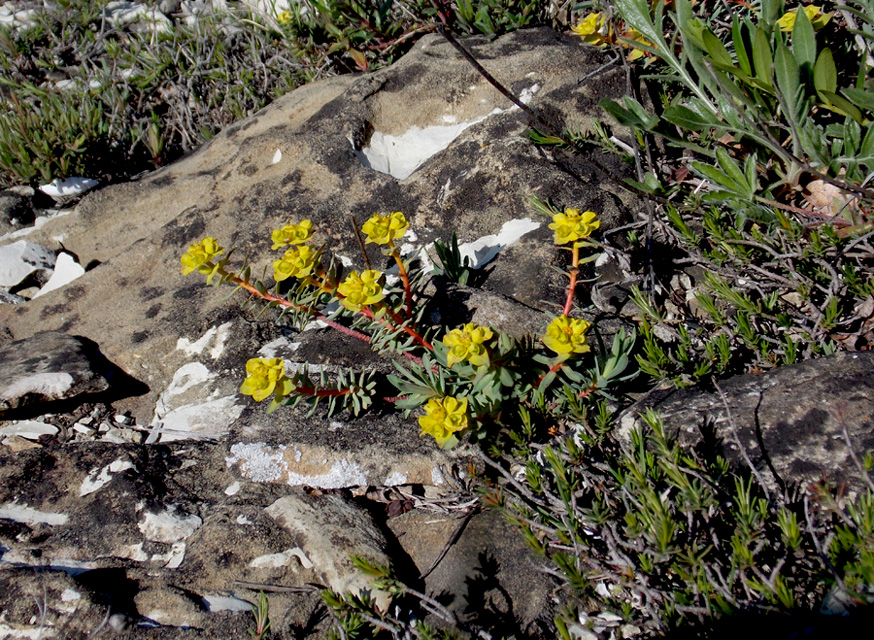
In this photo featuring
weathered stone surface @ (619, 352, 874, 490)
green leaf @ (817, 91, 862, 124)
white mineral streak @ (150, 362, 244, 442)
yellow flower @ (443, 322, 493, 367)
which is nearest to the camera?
weathered stone surface @ (619, 352, 874, 490)

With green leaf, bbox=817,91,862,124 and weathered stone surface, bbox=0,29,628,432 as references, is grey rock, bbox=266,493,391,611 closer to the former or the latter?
weathered stone surface, bbox=0,29,628,432

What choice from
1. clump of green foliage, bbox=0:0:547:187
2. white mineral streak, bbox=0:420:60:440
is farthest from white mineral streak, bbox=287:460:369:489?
clump of green foliage, bbox=0:0:547:187

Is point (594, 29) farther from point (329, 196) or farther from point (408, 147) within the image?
point (329, 196)

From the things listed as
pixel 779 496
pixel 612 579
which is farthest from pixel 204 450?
pixel 779 496

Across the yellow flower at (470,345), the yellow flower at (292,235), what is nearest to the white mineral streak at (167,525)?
the yellow flower at (292,235)

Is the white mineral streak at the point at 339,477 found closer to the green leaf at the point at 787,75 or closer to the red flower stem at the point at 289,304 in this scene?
the red flower stem at the point at 289,304

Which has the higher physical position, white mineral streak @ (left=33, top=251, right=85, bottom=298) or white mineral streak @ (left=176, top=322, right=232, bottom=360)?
white mineral streak @ (left=33, top=251, right=85, bottom=298)

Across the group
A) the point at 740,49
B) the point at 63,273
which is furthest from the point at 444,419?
the point at 63,273

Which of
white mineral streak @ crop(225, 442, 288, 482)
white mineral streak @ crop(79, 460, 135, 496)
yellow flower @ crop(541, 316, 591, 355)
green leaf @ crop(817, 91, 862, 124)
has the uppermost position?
green leaf @ crop(817, 91, 862, 124)
